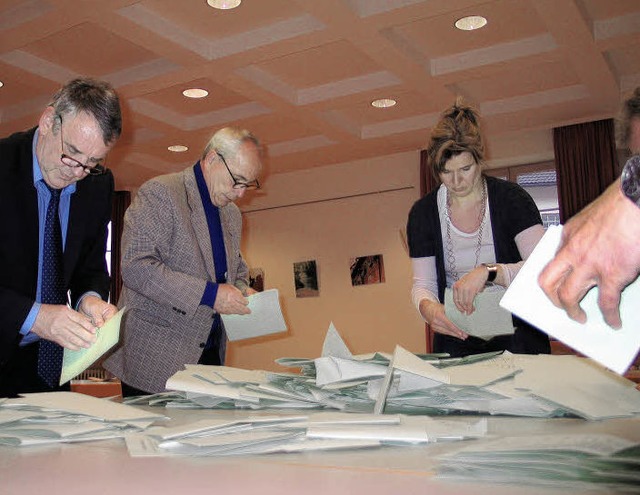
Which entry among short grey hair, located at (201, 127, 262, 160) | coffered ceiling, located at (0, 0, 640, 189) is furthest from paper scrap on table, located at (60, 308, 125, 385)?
coffered ceiling, located at (0, 0, 640, 189)

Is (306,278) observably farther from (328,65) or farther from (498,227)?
(498,227)

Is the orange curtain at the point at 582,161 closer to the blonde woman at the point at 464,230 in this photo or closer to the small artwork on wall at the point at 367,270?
the small artwork on wall at the point at 367,270

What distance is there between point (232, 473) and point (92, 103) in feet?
4.56

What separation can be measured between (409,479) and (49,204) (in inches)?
59.1

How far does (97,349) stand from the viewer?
141 cm

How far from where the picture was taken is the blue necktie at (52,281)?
1.79m

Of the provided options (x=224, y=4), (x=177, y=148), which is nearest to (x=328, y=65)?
(x=224, y=4)

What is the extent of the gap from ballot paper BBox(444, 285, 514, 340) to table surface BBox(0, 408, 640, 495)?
83cm

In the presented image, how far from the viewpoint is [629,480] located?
0.62 metres

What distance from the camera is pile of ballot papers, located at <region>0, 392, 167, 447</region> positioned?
99cm

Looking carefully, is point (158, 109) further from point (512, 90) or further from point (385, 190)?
point (512, 90)

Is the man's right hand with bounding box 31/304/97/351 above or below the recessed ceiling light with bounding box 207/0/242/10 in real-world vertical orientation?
below

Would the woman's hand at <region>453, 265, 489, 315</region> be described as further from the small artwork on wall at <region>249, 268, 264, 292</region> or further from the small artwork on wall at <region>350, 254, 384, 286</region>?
the small artwork on wall at <region>249, 268, 264, 292</region>

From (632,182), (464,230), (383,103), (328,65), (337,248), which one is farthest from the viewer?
(337,248)
